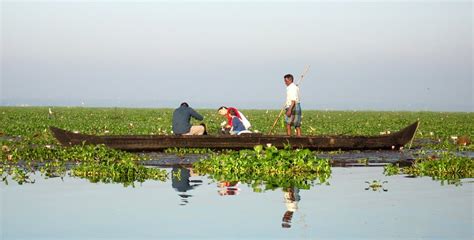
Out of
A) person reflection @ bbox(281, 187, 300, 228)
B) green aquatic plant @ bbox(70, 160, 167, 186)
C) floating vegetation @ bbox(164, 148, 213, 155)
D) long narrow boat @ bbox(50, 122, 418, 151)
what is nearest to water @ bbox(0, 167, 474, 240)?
person reflection @ bbox(281, 187, 300, 228)

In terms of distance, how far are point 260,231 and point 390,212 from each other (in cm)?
246

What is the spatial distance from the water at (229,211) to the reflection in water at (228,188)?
2cm

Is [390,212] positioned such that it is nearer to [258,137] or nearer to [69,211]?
[69,211]

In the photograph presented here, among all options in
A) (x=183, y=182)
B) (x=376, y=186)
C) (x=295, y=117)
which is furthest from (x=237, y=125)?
(x=376, y=186)

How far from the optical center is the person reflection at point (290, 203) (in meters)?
11.4

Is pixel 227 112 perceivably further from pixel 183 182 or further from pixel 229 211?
pixel 229 211

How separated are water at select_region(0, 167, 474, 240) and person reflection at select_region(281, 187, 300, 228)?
0.05 ft

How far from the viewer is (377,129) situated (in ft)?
119

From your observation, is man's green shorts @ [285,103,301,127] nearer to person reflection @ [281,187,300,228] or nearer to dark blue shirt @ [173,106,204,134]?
dark blue shirt @ [173,106,204,134]

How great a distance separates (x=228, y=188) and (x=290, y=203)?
6.79ft

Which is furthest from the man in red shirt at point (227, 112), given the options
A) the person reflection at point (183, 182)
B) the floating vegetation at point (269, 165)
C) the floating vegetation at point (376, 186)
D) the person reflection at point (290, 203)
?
the person reflection at point (290, 203)

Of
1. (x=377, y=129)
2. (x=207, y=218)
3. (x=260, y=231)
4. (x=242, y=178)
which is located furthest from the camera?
(x=377, y=129)

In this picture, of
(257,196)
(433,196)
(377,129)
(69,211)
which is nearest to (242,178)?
(257,196)

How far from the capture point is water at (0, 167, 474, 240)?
420 inches
